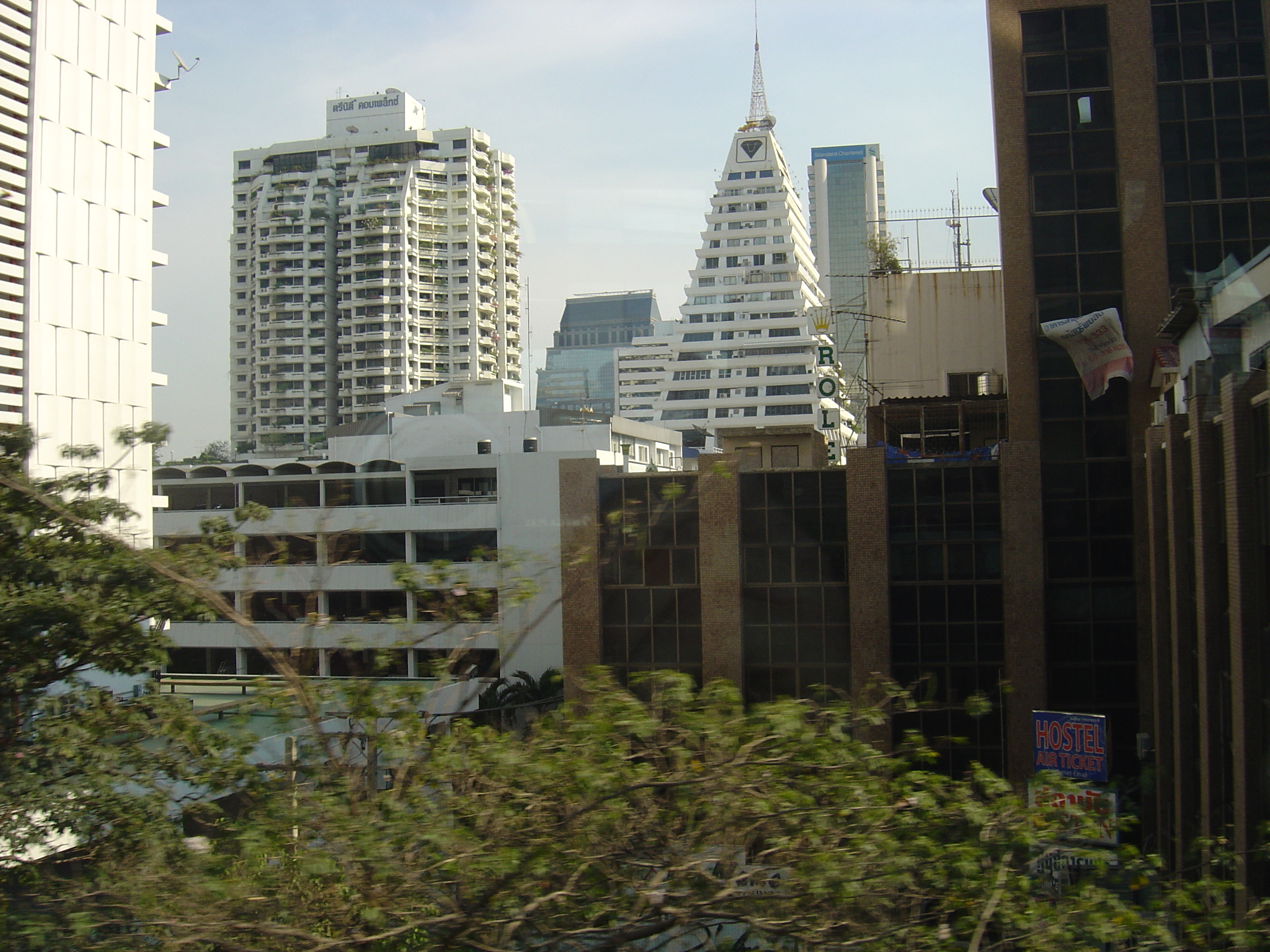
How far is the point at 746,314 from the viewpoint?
200 feet

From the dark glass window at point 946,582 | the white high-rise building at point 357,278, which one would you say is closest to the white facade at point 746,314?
the white high-rise building at point 357,278

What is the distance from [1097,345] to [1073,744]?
21.9 ft

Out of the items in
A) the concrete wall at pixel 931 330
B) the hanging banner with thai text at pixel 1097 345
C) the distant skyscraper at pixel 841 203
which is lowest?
the hanging banner with thai text at pixel 1097 345

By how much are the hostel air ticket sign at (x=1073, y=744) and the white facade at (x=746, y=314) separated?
143ft

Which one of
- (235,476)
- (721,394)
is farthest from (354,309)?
(235,476)

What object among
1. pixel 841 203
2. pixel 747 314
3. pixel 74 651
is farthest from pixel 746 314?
pixel 841 203

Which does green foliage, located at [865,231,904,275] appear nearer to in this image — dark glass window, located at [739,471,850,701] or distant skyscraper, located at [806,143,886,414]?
dark glass window, located at [739,471,850,701]

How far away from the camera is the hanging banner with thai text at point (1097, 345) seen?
680 inches

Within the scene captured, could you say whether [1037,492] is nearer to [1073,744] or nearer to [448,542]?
[1073,744]

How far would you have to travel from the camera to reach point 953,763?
17.8 metres

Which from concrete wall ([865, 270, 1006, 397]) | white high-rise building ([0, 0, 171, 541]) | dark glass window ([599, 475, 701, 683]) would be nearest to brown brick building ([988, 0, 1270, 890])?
concrete wall ([865, 270, 1006, 397])

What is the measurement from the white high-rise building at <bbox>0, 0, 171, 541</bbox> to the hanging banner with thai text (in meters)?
14.1

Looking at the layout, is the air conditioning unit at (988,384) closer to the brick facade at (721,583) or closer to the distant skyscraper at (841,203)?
the brick facade at (721,583)

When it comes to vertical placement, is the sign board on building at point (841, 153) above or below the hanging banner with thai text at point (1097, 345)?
above
